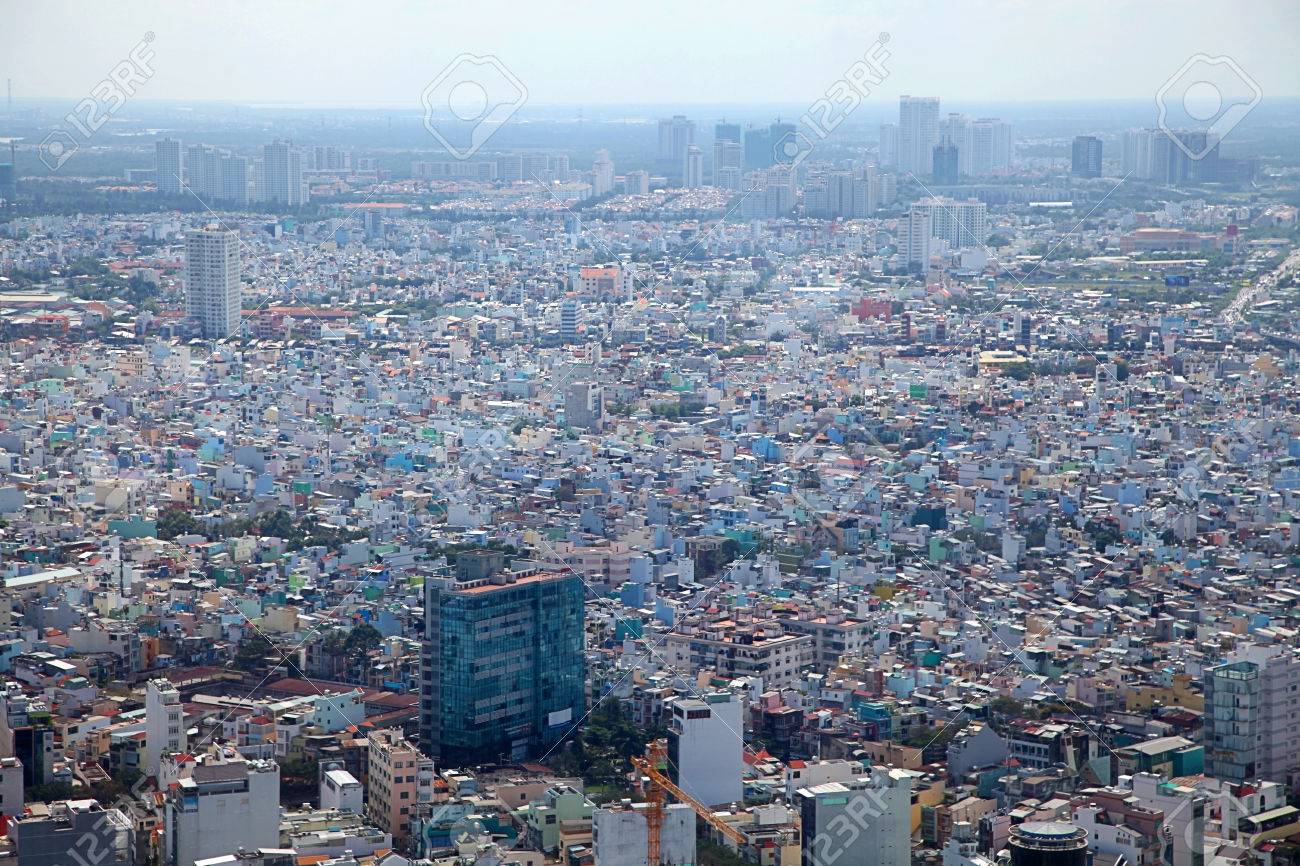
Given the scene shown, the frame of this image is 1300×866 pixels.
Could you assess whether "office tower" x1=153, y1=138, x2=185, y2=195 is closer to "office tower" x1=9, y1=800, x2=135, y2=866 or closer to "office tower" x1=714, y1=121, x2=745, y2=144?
"office tower" x1=714, y1=121, x2=745, y2=144

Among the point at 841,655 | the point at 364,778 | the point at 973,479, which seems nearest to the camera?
the point at 364,778

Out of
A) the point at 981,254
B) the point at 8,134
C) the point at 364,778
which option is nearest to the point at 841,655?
the point at 364,778

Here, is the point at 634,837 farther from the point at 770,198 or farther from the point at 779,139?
the point at 779,139

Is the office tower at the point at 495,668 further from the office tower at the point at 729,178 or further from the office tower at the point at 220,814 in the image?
the office tower at the point at 729,178

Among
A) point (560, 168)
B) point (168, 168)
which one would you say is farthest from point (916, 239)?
point (560, 168)

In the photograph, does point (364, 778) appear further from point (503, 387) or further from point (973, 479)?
point (503, 387)

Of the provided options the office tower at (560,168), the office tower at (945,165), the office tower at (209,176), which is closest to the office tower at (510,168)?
Answer: the office tower at (560,168)
